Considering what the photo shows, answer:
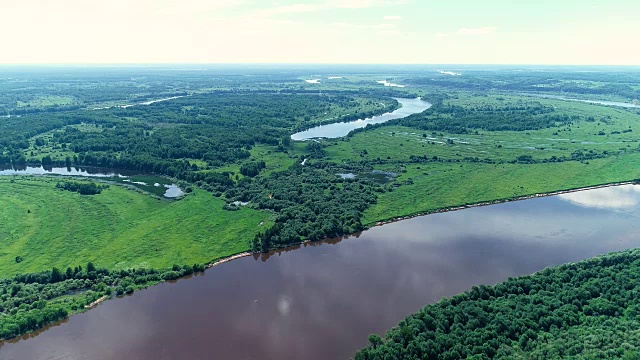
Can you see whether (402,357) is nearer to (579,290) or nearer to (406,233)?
(579,290)

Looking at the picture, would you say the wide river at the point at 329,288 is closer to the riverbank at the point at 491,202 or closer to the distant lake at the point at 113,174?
the riverbank at the point at 491,202

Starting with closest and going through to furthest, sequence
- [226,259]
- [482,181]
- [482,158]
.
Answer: [226,259]
[482,181]
[482,158]

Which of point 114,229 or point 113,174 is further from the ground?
point 113,174

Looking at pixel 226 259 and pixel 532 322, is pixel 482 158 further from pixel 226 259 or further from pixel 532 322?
pixel 226 259

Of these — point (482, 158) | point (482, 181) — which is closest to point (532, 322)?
point (482, 181)

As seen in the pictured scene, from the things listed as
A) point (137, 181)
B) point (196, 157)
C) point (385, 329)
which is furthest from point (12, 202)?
point (385, 329)

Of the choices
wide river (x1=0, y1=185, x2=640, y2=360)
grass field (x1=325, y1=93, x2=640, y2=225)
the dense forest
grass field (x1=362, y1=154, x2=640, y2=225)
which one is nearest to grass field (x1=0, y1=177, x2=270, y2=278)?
wide river (x1=0, y1=185, x2=640, y2=360)

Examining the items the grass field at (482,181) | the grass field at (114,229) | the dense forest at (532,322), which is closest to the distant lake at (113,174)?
the grass field at (114,229)
